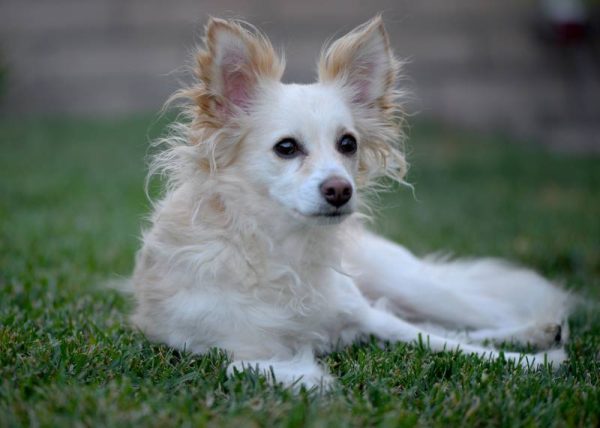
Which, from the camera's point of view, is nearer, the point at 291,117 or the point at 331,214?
the point at 331,214

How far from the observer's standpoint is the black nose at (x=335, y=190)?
10.2 feet

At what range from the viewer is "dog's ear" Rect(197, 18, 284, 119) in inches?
129

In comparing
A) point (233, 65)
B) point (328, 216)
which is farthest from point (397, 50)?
point (328, 216)

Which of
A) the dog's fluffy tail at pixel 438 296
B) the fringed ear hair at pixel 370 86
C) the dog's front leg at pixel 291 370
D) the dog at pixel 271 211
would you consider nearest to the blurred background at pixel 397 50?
the dog's fluffy tail at pixel 438 296

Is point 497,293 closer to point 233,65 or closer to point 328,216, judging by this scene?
point 328,216

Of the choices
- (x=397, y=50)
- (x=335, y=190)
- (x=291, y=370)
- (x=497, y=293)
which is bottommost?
(x=497, y=293)

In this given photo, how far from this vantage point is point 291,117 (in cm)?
338

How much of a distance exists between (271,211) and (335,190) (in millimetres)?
416

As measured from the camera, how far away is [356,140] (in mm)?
3535

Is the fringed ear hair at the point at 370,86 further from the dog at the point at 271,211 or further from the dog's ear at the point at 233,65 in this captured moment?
the dog's ear at the point at 233,65

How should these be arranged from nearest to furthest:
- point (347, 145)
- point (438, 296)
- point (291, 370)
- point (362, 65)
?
point (291, 370)
point (347, 145)
point (362, 65)
point (438, 296)

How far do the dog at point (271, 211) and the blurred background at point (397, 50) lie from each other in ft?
29.9

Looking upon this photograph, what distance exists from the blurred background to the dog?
358 inches

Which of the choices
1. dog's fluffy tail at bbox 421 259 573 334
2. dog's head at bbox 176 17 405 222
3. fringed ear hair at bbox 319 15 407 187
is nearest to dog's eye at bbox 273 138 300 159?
dog's head at bbox 176 17 405 222
